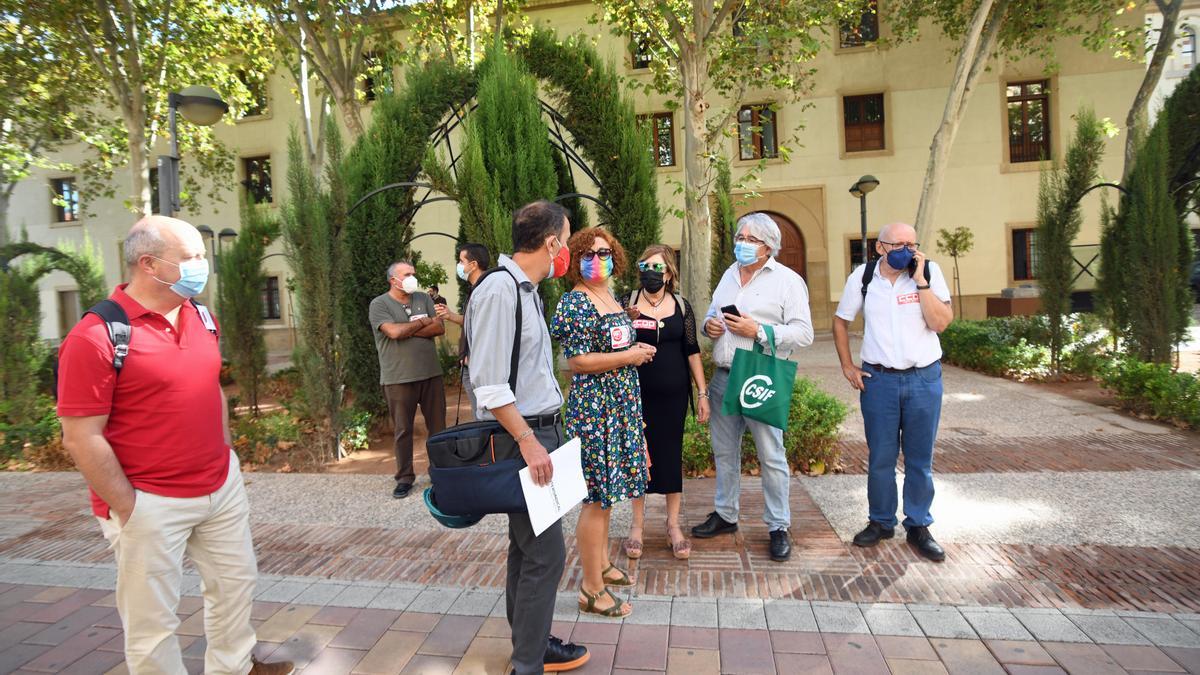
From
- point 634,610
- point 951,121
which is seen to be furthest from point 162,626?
point 951,121

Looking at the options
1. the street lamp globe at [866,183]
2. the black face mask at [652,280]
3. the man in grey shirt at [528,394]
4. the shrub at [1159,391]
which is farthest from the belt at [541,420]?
the street lamp globe at [866,183]

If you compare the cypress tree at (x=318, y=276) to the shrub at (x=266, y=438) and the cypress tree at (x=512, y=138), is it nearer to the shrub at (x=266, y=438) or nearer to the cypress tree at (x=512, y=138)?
the shrub at (x=266, y=438)

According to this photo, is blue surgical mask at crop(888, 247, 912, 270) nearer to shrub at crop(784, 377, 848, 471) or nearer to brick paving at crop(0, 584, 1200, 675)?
brick paving at crop(0, 584, 1200, 675)

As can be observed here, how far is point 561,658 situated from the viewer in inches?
111

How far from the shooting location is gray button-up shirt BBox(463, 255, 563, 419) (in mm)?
2443

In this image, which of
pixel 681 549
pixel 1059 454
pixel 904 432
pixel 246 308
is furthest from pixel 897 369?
pixel 246 308

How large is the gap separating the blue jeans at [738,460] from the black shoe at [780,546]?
36mm

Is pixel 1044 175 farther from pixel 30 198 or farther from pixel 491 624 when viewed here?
pixel 30 198

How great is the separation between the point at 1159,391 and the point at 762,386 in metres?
6.24

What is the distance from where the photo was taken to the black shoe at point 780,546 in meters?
3.86

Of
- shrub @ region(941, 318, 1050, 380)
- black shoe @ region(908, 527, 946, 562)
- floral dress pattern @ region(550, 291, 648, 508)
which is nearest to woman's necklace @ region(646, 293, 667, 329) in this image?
floral dress pattern @ region(550, 291, 648, 508)

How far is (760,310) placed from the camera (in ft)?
13.0

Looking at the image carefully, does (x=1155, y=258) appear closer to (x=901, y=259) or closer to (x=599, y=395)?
(x=901, y=259)

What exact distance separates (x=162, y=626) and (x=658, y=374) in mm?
2552
